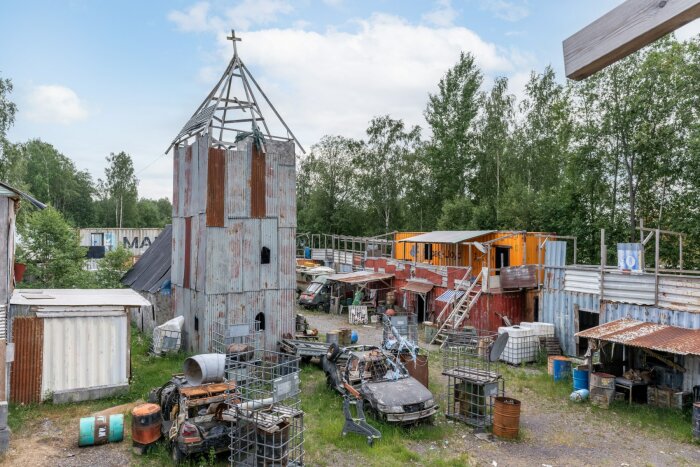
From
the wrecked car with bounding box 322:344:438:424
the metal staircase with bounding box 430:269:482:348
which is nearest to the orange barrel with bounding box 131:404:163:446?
the wrecked car with bounding box 322:344:438:424

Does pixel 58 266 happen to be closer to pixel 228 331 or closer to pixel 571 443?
pixel 228 331

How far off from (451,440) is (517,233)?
1578 centimetres

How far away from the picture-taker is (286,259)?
2039cm

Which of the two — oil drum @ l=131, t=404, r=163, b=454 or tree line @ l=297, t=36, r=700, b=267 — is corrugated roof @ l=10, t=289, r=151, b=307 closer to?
oil drum @ l=131, t=404, r=163, b=454

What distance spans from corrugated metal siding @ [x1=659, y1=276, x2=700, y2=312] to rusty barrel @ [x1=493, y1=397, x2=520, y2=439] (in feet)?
26.0

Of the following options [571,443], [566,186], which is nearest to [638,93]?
[566,186]

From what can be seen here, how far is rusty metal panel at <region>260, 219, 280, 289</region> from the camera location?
65.3 feet

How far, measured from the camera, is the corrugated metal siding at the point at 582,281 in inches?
773

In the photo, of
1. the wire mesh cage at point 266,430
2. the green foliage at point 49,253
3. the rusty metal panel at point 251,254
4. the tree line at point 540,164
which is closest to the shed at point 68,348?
the rusty metal panel at point 251,254

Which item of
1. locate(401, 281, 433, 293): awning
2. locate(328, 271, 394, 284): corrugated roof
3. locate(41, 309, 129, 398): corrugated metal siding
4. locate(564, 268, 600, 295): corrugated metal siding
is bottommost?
locate(41, 309, 129, 398): corrugated metal siding

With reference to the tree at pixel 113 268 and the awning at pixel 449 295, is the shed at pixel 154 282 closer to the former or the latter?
the tree at pixel 113 268

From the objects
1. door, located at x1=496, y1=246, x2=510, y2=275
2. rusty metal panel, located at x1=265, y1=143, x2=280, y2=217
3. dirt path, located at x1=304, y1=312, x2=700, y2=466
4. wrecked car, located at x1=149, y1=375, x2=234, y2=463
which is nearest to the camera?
wrecked car, located at x1=149, y1=375, x2=234, y2=463

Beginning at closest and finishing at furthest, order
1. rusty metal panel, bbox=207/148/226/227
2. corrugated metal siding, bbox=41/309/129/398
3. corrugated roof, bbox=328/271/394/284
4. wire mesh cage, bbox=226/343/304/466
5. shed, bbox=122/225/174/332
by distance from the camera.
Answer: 1. wire mesh cage, bbox=226/343/304/466
2. corrugated metal siding, bbox=41/309/129/398
3. rusty metal panel, bbox=207/148/226/227
4. shed, bbox=122/225/174/332
5. corrugated roof, bbox=328/271/394/284

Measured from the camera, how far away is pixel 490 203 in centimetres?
4131
